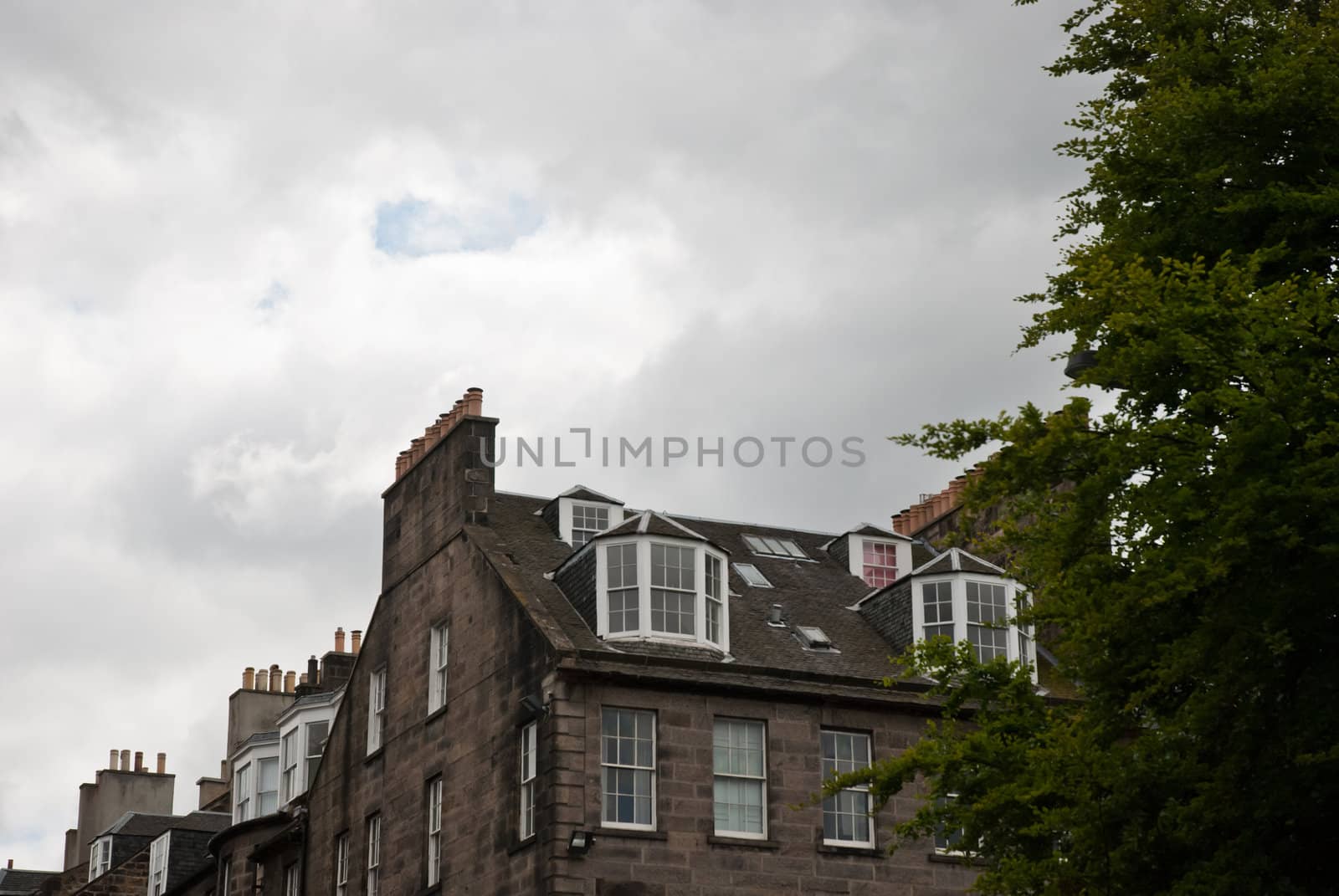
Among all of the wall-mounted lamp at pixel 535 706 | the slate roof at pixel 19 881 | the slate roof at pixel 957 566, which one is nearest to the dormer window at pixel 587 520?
the slate roof at pixel 957 566

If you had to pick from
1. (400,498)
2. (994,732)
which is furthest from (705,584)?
(994,732)

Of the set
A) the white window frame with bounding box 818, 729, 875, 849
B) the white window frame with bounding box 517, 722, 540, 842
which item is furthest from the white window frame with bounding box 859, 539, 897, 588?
the white window frame with bounding box 517, 722, 540, 842

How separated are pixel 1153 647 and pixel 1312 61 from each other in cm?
701

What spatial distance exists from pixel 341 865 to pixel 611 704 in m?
10.5

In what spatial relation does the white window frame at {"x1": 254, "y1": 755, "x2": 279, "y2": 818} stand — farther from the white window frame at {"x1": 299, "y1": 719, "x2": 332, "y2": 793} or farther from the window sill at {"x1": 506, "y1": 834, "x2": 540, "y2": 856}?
the window sill at {"x1": 506, "y1": 834, "x2": 540, "y2": 856}

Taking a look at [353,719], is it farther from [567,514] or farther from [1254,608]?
[1254,608]

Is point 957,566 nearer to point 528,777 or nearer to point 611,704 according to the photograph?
point 611,704

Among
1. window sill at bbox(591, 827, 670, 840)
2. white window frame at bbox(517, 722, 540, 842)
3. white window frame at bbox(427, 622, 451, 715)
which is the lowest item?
window sill at bbox(591, 827, 670, 840)

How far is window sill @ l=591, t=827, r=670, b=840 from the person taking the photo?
29172 mm

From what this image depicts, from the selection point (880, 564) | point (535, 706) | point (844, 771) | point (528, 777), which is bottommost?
point (528, 777)

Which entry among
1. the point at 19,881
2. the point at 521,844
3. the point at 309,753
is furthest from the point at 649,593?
the point at 19,881

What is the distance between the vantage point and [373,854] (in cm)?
3609

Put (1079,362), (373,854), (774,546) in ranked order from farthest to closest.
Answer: (774,546)
(373,854)
(1079,362)

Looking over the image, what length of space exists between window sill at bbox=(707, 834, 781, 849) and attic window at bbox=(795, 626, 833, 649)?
4.52m
